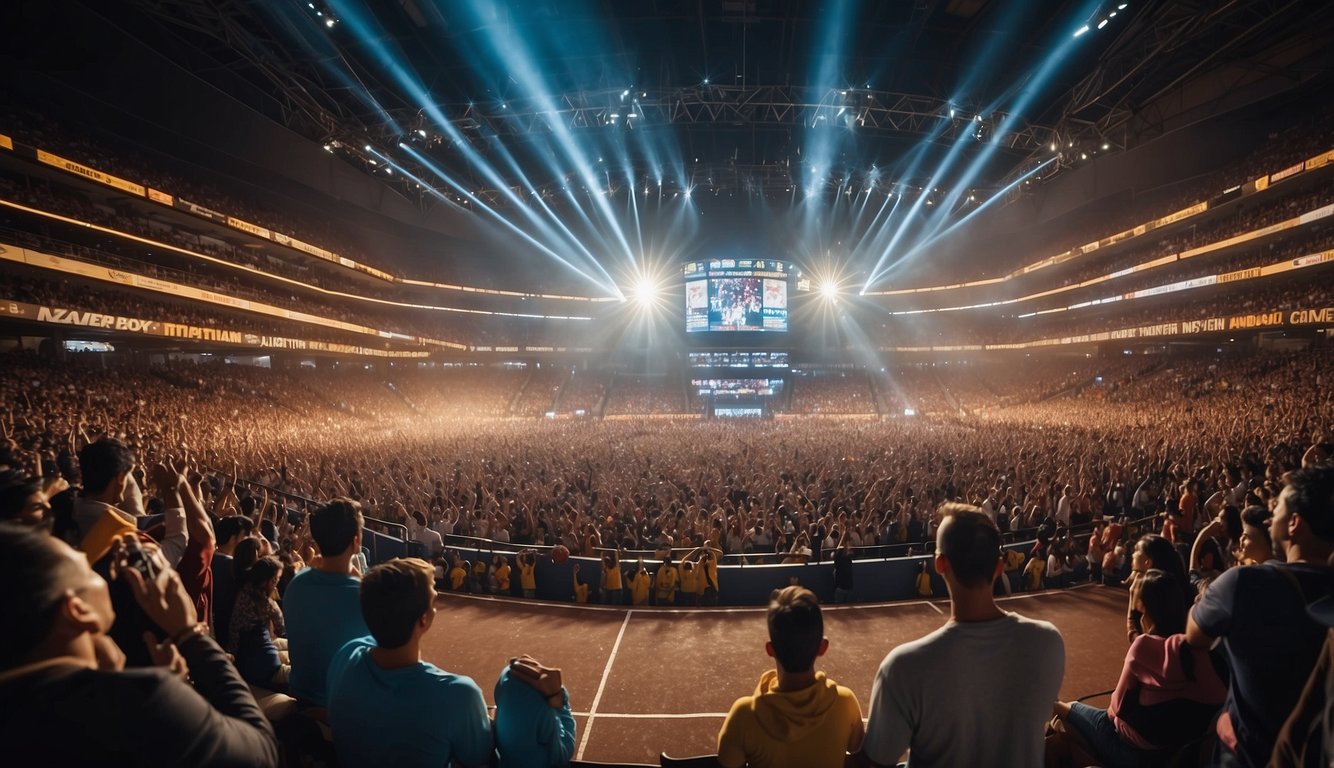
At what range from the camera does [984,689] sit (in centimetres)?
222

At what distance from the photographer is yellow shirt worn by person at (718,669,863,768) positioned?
2.30m

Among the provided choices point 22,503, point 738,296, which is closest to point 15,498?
point 22,503

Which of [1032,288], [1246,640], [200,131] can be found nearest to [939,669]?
[1246,640]

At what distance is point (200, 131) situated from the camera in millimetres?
28453

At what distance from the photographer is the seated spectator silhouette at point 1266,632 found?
226 centimetres

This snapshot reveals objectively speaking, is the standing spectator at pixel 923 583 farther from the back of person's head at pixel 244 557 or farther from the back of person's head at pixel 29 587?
the back of person's head at pixel 29 587

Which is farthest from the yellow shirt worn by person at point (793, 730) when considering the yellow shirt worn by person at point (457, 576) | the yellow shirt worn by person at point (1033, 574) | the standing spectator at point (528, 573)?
the yellow shirt worn by person at point (1033, 574)

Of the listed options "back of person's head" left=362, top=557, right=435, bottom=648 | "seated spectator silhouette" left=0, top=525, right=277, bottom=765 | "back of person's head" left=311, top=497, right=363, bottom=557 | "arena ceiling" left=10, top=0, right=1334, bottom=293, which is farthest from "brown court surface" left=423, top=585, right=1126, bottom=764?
"arena ceiling" left=10, top=0, right=1334, bottom=293

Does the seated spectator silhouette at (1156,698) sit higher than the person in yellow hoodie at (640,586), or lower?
higher

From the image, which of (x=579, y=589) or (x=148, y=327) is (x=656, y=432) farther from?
(x=148, y=327)

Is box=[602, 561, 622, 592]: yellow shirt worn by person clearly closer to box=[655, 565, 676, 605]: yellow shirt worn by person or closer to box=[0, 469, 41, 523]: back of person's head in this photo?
box=[655, 565, 676, 605]: yellow shirt worn by person

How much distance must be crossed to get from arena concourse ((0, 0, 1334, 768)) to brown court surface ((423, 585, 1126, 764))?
0.26ft

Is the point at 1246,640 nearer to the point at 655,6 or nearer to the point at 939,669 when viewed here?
the point at 939,669

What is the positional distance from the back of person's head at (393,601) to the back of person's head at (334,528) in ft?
3.07
